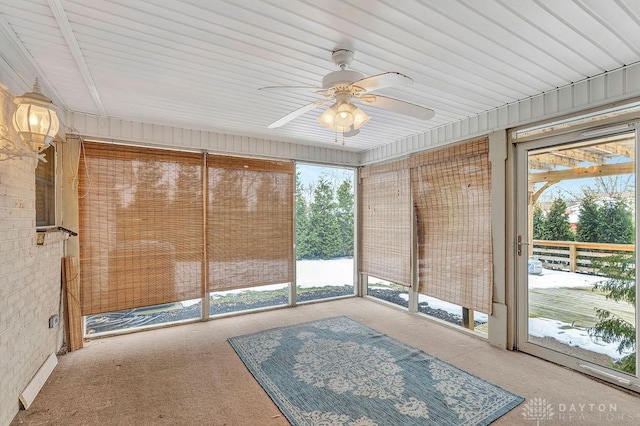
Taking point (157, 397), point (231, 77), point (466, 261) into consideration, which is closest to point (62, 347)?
point (157, 397)

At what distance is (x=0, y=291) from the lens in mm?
1942

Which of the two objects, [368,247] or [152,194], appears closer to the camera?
[152,194]

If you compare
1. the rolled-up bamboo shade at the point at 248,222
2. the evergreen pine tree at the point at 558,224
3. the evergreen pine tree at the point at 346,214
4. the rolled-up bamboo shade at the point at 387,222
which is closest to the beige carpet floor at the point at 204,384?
the rolled-up bamboo shade at the point at 248,222

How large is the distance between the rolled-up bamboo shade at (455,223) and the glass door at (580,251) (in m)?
0.34

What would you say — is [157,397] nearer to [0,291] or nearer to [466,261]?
[0,291]

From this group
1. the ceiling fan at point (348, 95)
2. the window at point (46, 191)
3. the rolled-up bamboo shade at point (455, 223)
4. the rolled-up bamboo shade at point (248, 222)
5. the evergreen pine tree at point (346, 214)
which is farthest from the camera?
the evergreen pine tree at point (346, 214)

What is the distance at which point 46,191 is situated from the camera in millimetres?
3154

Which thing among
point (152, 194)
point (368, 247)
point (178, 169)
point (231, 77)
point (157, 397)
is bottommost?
point (157, 397)

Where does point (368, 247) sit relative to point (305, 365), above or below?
above

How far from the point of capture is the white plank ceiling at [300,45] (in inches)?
67.5

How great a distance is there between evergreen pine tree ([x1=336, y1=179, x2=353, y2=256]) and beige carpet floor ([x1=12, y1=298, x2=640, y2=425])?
1905 millimetres

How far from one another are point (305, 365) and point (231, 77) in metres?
2.65

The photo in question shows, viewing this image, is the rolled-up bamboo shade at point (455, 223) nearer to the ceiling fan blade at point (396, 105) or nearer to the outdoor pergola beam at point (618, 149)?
the outdoor pergola beam at point (618, 149)

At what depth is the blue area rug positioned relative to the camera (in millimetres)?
2166
